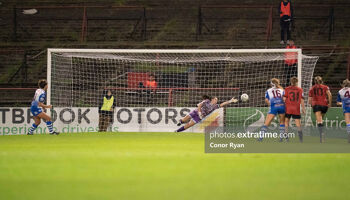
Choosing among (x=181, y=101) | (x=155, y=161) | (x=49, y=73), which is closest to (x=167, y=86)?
(x=181, y=101)

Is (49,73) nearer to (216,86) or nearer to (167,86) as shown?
(167,86)

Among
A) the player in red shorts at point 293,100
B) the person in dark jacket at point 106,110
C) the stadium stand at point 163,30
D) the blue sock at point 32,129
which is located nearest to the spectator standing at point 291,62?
the stadium stand at point 163,30

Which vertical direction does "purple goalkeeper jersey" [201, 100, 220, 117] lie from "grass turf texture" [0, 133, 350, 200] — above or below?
above

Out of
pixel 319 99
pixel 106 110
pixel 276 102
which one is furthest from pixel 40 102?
pixel 319 99

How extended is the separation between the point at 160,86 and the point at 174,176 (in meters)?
→ 13.1

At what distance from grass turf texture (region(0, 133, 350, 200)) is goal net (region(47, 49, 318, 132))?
8.45m

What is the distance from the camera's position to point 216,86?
785 inches

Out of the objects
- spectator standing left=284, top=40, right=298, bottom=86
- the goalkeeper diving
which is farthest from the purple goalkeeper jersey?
spectator standing left=284, top=40, right=298, bottom=86

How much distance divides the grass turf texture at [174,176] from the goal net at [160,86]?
8452 mm

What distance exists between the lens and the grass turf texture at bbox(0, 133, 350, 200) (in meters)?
5.16

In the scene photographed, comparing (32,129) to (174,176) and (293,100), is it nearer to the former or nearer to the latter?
(293,100)

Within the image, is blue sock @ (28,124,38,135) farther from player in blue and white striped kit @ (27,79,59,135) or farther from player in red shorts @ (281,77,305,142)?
player in red shorts @ (281,77,305,142)

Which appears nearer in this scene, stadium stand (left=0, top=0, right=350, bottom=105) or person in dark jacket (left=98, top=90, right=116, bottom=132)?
person in dark jacket (left=98, top=90, right=116, bottom=132)

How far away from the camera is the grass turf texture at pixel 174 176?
5164 millimetres
